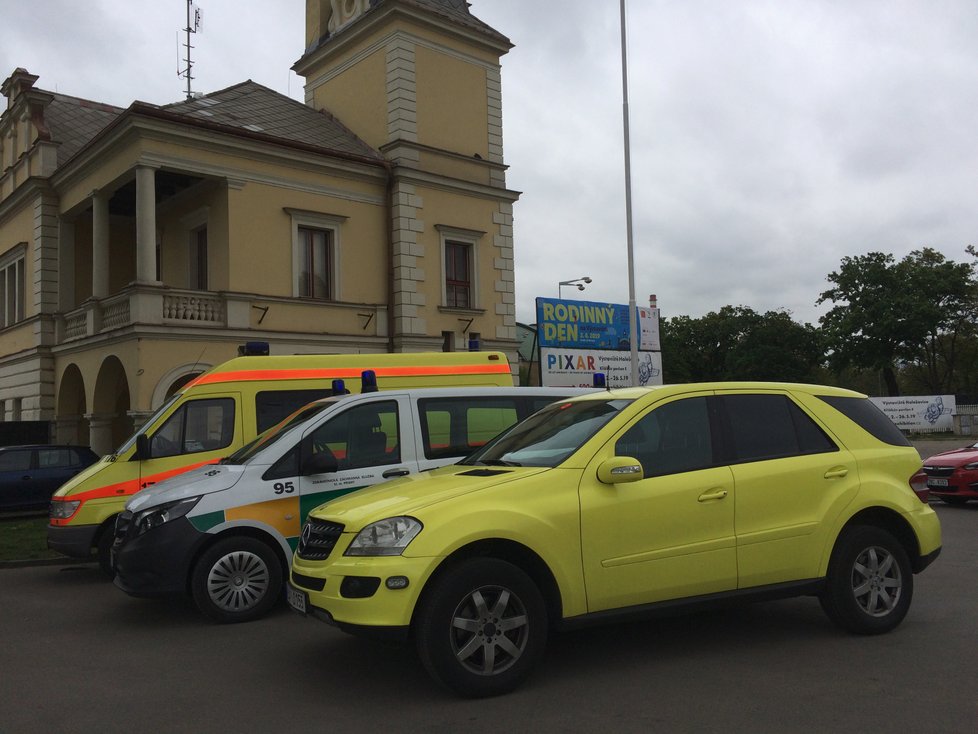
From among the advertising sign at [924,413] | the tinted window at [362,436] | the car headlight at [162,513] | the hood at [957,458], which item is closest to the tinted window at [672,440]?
the tinted window at [362,436]

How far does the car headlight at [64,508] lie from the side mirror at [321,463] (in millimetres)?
3402

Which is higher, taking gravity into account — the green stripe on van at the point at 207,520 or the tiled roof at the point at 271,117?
the tiled roof at the point at 271,117

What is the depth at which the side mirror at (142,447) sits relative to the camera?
9.30 m

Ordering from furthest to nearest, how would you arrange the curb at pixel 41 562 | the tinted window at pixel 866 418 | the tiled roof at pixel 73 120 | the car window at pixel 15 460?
1. the tiled roof at pixel 73 120
2. the car window at pixel 15 460
3. the curb at pixel 41 562
4. the tinted window at pixel 866 418

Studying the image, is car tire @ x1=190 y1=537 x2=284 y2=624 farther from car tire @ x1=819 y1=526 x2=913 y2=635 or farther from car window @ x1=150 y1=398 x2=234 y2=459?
car tire @ x1=819 y1=526 x2=913 y2=635

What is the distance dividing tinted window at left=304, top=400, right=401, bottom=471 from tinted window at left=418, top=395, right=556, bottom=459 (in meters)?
0.30

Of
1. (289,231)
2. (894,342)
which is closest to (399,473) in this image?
(289,231)

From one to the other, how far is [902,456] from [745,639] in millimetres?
1792

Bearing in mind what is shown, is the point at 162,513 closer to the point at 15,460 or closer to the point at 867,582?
the point at 867,582

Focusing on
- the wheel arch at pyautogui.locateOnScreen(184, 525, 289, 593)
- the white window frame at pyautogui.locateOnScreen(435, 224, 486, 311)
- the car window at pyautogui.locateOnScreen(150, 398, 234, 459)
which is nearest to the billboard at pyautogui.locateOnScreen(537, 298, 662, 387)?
the white window frame at pyautogui.locateOnScreen(435, 224, 486, 311)

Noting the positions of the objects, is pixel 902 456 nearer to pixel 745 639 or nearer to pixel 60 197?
pixel 745 639

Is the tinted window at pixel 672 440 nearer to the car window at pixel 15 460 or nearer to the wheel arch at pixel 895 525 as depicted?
the wheel arch at pixel 895 525

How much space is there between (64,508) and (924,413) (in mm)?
38663

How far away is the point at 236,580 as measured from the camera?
25.1ft
